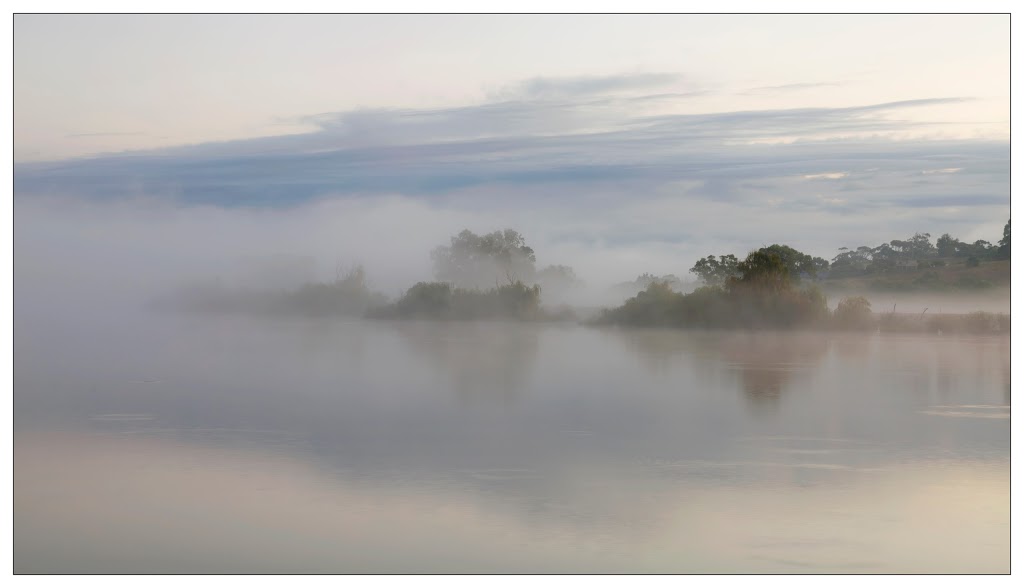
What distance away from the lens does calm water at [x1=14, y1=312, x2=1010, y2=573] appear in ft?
21.0

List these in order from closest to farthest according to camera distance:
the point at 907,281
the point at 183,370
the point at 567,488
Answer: the point at 567,488 < the point at 183,370 < the point at 907,281

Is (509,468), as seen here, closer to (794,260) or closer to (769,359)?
(769,359)

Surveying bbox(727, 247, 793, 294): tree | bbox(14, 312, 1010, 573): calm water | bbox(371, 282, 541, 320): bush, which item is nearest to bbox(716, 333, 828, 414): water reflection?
bbox(14, 312, 1010, 573): calm water

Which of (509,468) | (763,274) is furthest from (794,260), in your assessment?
(509,468)

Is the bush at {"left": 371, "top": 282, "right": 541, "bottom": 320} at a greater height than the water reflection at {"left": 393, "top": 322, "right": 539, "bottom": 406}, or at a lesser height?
greater

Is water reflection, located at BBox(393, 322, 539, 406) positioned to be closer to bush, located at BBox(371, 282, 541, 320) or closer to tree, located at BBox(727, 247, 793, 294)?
bush, located at BBox(371, 282, 541, 320)

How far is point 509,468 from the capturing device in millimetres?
8258

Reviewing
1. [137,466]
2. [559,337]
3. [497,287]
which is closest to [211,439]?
[137,466]

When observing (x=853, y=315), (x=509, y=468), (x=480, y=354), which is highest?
(x=853, y=315)

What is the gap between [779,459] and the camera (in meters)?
8.65

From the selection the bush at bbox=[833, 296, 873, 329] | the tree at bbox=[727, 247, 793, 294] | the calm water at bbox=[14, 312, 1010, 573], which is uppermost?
the tree at bbox=[727, 247, 793, 294]

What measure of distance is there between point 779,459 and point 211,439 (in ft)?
14.7

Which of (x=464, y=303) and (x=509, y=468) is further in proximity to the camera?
(x=464, y=303)

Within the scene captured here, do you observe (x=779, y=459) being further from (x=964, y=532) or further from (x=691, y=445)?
(x=964, y=532)
